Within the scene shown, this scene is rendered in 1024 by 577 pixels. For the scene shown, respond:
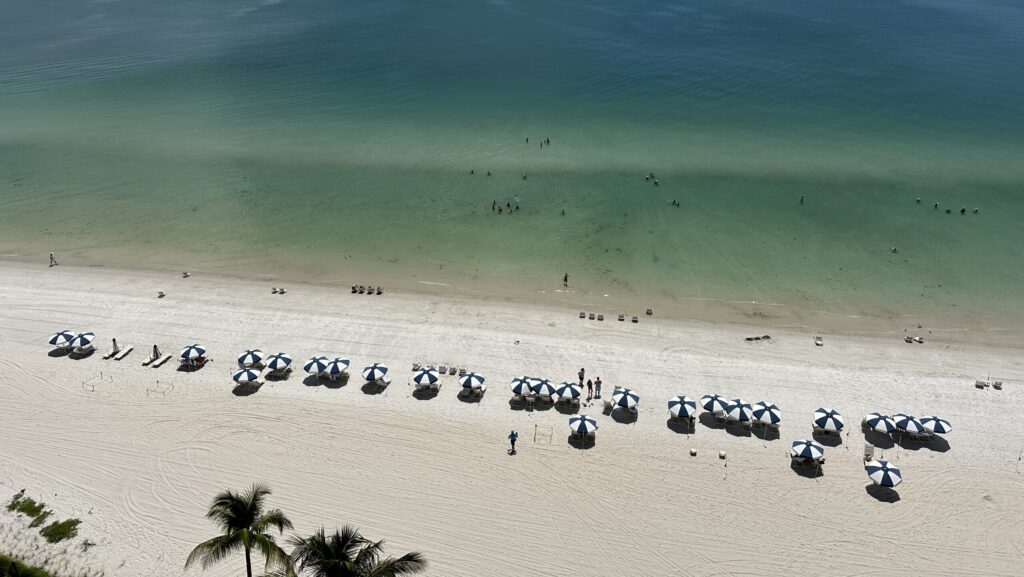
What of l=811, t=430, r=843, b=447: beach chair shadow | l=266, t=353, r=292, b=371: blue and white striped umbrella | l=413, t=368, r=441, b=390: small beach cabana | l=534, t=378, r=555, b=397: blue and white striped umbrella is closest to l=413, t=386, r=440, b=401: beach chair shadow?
l=413, t=368, r=441, b=390: small beach cabana

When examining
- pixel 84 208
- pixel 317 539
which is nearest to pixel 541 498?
pixel 317 539

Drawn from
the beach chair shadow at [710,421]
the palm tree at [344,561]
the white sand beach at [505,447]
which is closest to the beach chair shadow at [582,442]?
the white sand beach at [505,447]

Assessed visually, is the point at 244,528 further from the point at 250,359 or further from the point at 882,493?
the point at 882,493

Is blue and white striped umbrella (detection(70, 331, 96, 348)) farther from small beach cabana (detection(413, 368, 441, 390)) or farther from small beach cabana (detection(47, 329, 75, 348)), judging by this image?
small beach cabana (detection(413, 368, 441, 390))

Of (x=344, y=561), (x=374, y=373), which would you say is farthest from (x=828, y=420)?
(x=344, y=561)

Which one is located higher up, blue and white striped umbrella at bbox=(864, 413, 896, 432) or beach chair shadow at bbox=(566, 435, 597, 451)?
blue and white striped umbrella at bbox=(864, 413, 896, 432)
